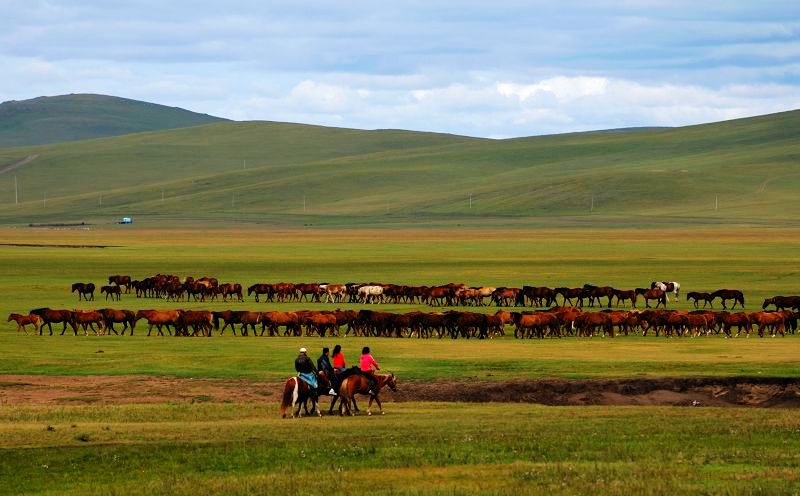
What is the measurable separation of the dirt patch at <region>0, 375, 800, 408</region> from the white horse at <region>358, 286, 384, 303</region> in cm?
2827

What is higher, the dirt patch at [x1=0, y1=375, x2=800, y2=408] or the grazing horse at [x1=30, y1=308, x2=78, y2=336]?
the grazing horse at [x1=30, y1=308, x2=78, y2=336]

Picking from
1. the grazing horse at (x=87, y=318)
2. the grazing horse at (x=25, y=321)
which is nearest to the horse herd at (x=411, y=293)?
the grazing horse at (x=25, y=321)

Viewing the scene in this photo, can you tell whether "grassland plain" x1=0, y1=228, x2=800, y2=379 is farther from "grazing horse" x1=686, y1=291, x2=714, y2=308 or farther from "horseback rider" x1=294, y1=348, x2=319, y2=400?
"horseback rider" x1=294, y1=348, x2=319, y2=400

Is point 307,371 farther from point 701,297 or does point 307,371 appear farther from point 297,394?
point 701,297

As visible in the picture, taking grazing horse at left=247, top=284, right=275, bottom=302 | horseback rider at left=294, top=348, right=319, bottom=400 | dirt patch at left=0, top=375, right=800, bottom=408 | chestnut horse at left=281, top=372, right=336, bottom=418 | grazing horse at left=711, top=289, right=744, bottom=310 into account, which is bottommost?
dirt patch at left=0, top=375, right=800, bottom=408

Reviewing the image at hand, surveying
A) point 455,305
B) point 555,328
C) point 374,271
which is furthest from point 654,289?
point 374,271

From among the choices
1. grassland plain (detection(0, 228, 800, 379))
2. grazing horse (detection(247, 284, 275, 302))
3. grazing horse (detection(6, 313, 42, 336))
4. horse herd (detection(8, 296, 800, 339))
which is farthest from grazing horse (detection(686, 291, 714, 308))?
grazing horse (detection(6, 313, 42, 336))

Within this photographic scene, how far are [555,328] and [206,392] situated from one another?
1670 cm

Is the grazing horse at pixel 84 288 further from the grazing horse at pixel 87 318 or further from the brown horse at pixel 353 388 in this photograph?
the brown horse at pixel 353 388

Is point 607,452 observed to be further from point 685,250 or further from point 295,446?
point 685,250

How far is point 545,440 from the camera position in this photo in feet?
72.9

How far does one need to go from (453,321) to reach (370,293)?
16448mm

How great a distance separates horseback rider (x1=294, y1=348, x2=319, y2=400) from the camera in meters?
25.8

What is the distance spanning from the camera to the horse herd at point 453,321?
44.1 m
